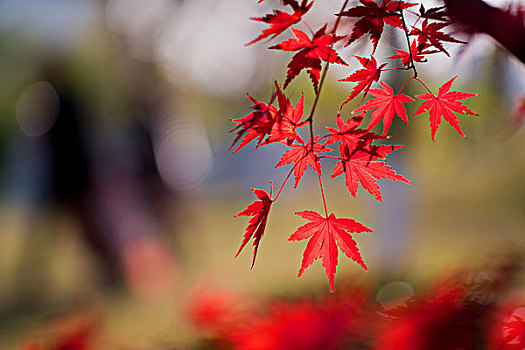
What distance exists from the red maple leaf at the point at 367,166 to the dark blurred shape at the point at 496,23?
0.44ft

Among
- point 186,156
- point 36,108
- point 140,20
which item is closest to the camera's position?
point 140,20

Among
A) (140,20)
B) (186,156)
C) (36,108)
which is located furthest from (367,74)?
(186,156)

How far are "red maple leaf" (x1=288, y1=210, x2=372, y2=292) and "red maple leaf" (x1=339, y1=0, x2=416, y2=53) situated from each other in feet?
0.59

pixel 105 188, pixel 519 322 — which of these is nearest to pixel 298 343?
pixel 519 322

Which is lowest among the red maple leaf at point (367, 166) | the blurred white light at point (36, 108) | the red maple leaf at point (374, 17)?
the red maple leaf at point (367, 166)

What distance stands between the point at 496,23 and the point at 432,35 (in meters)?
0.07

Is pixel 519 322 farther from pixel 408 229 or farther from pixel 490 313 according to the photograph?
pixel 408 229

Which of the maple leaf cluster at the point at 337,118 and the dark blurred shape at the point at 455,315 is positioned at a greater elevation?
the maple leaf cluster at the point at 337,118

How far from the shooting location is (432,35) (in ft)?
1.72

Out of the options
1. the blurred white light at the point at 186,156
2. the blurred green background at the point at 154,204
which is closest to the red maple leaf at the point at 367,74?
the blurred green background at the point at 154,204

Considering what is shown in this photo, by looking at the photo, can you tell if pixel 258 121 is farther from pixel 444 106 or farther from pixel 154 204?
pixel 154 204

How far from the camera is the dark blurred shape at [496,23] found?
1.53 ft

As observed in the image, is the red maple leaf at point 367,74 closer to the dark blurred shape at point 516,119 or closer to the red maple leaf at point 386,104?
the red maple leaf at point 386,104

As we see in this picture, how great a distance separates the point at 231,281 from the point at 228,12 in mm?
1727
